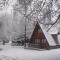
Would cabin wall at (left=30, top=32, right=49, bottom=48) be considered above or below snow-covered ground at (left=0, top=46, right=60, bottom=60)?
above

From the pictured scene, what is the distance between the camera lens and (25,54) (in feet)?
3.66

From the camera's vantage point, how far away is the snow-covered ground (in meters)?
1.09

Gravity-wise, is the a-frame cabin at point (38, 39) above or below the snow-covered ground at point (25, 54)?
above

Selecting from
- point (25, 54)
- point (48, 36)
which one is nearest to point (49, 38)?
point (48, 36)

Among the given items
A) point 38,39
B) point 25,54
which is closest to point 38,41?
point 38,39

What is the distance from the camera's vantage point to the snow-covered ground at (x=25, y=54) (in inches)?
42.8

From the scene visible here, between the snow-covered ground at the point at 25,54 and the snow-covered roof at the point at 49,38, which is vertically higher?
the snow-covered roof at the point at 49,38

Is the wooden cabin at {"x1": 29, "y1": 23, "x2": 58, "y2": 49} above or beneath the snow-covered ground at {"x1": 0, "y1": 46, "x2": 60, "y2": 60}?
above

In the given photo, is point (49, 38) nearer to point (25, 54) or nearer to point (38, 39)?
point (38, 39)

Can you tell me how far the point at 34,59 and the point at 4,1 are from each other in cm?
50

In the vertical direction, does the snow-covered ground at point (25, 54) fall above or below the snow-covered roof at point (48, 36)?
below

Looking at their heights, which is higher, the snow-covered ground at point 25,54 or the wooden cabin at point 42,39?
the wooden cabin at point 42,39

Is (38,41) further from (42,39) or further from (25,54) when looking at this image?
(25,54)

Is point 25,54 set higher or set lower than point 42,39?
lower
